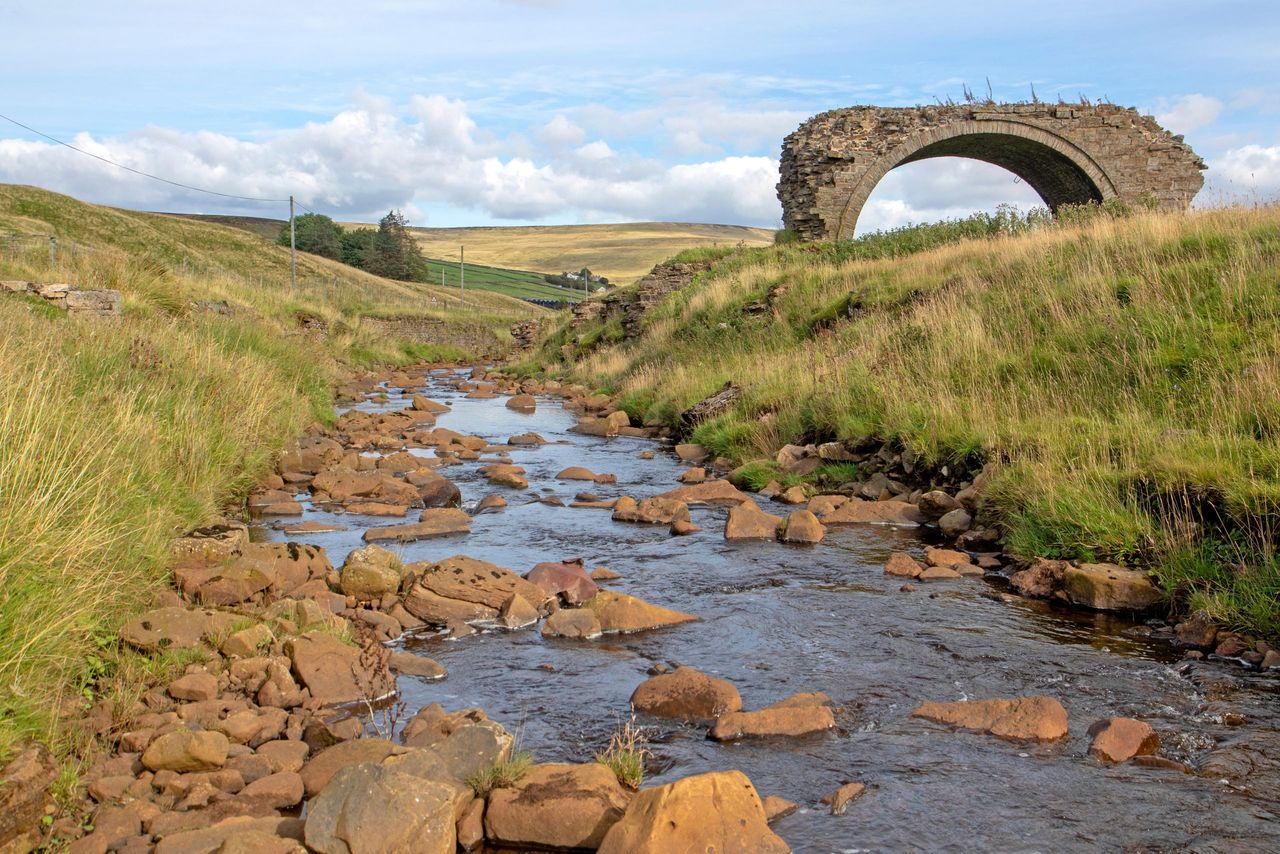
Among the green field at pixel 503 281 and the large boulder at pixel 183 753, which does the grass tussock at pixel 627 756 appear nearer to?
the large boulder at pixel 183 753

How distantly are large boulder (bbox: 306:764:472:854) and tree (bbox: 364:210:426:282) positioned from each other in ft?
228

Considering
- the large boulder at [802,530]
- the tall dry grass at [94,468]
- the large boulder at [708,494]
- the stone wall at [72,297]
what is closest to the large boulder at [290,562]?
the tall dry grass at [94,468]

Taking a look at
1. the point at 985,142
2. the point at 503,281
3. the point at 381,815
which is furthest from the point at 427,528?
→ the point at 503,281

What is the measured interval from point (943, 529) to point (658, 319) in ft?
47.3

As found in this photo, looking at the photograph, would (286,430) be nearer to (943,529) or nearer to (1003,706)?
(943,529)

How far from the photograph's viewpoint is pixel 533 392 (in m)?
22.2

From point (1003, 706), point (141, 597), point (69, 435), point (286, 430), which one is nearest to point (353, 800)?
point (141, 597)

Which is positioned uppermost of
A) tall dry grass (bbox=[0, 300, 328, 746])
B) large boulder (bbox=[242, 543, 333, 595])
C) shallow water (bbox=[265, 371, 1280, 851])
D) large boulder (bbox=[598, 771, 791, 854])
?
tall dry grass (bbox=[0, 300, 328, 746])

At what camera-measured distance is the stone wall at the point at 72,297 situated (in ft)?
43.8

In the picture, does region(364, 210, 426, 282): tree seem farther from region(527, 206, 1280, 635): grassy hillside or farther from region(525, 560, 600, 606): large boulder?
region(525, 560, 600, 606): large boulder

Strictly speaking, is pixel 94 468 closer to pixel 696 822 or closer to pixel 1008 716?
pixel 696 822

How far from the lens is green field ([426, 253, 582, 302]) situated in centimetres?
7900

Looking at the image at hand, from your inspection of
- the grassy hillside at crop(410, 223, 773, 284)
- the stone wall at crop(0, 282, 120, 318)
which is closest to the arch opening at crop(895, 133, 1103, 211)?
the stone wall at crop(0, 282, 120, 318)

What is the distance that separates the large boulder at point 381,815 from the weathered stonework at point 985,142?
23.1 meters
